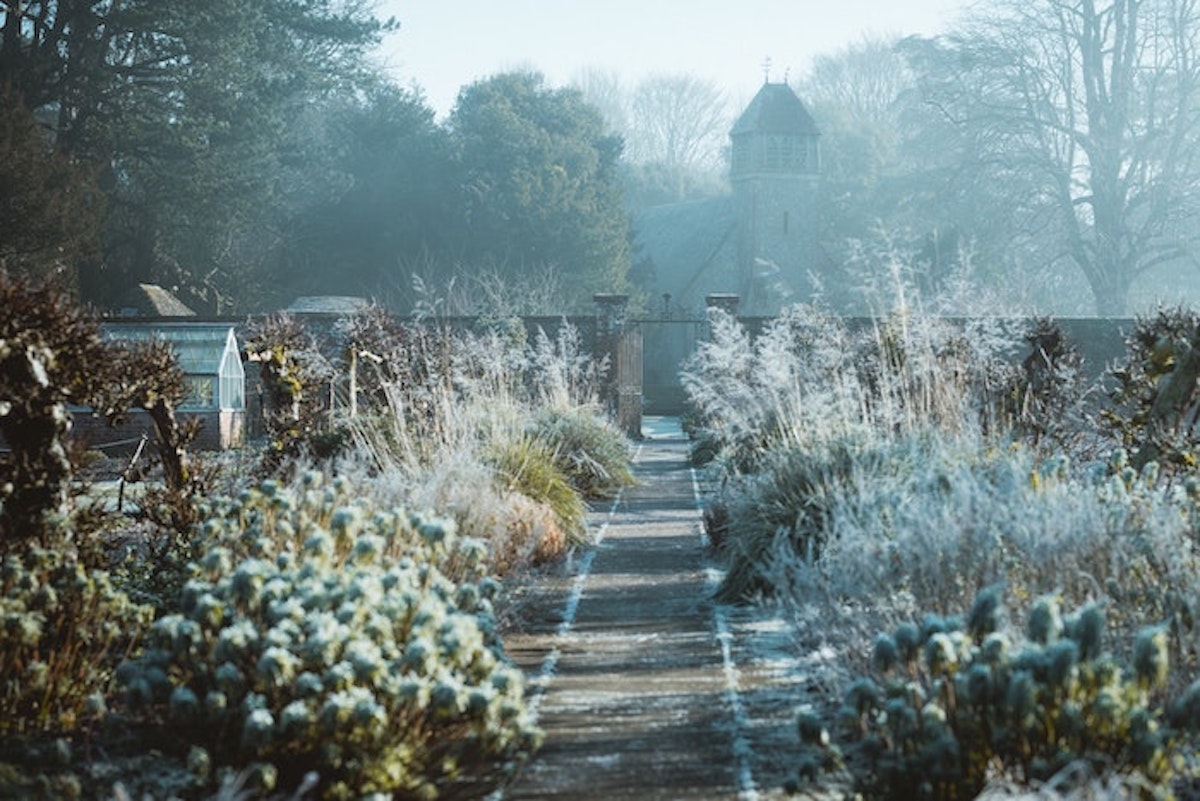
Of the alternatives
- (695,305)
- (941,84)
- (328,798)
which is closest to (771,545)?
(328,798)

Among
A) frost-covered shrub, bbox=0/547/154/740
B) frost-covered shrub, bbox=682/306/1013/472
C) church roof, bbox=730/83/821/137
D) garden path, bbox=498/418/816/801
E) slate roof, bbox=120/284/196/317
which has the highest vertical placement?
church roof, bbox=730/83/821/137

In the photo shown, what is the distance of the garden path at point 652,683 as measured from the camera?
3.83m

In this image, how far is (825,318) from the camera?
14031 millimetres

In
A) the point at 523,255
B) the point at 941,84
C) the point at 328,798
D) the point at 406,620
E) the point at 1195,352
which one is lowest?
the point at 328,798

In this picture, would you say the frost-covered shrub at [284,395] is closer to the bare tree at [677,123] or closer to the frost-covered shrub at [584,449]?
the frost-covered shrub at [584,449]

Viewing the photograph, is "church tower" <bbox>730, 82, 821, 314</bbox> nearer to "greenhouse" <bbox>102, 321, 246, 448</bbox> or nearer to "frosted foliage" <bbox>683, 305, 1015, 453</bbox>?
"greenhouse" <bbox>102, 321, 246, 448</bbox>

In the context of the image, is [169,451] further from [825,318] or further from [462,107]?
[462,107]

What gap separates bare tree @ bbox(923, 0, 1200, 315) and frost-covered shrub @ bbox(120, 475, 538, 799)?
25131 millimetres

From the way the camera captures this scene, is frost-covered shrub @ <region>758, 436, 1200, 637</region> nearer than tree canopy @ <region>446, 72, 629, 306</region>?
Yes

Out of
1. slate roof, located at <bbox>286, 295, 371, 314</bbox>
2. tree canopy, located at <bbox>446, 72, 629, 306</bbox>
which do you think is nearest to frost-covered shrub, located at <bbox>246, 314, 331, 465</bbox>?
slate roof, located at <bbox>286, 295, 371, 314</bbox>

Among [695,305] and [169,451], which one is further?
[695,305]

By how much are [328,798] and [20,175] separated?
Answer: 18.8 meters

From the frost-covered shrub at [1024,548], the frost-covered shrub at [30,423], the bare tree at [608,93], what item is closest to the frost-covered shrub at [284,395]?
the frost-covered shrub at [30,423]

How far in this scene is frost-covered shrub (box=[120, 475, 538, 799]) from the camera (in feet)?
11.1
